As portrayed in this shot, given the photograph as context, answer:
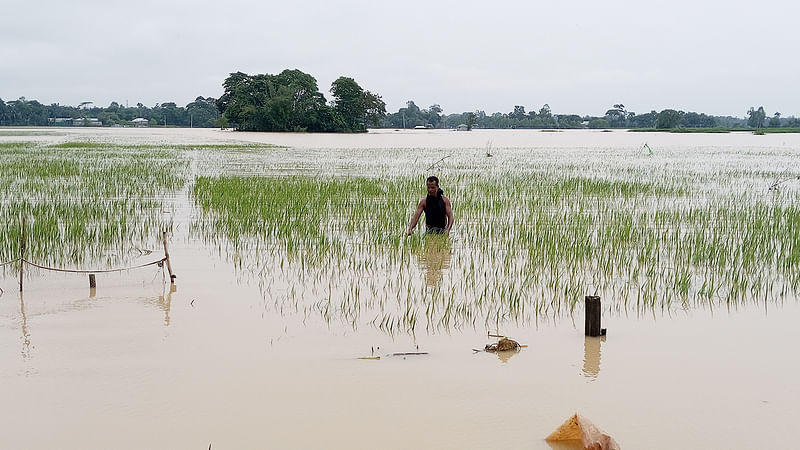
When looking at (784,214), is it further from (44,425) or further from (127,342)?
(44,425)

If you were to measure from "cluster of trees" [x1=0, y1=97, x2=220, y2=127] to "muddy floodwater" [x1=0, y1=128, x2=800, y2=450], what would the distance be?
9131cm

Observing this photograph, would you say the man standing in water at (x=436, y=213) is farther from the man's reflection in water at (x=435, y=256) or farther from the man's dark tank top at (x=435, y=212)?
the man's reflection in water at (x=435, y=256)

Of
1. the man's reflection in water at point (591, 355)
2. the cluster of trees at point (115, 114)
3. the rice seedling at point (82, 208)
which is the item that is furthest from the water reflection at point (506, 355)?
the cluster of trees at point (115, 114)

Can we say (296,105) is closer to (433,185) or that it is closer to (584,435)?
(433,185)

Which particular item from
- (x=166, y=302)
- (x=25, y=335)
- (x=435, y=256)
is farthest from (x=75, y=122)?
(x=25, y=335)

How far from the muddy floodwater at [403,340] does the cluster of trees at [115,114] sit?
3595 inches

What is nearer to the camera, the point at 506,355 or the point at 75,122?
the point at 506,355

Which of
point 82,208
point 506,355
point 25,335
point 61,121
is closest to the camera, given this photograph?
point 506,355

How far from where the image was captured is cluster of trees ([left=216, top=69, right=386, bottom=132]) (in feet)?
182

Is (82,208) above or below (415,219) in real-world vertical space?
below

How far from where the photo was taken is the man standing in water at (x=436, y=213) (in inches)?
276

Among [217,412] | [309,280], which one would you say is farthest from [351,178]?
[217,412]

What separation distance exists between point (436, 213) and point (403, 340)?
320 centimetres

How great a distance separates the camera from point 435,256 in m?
6.53
